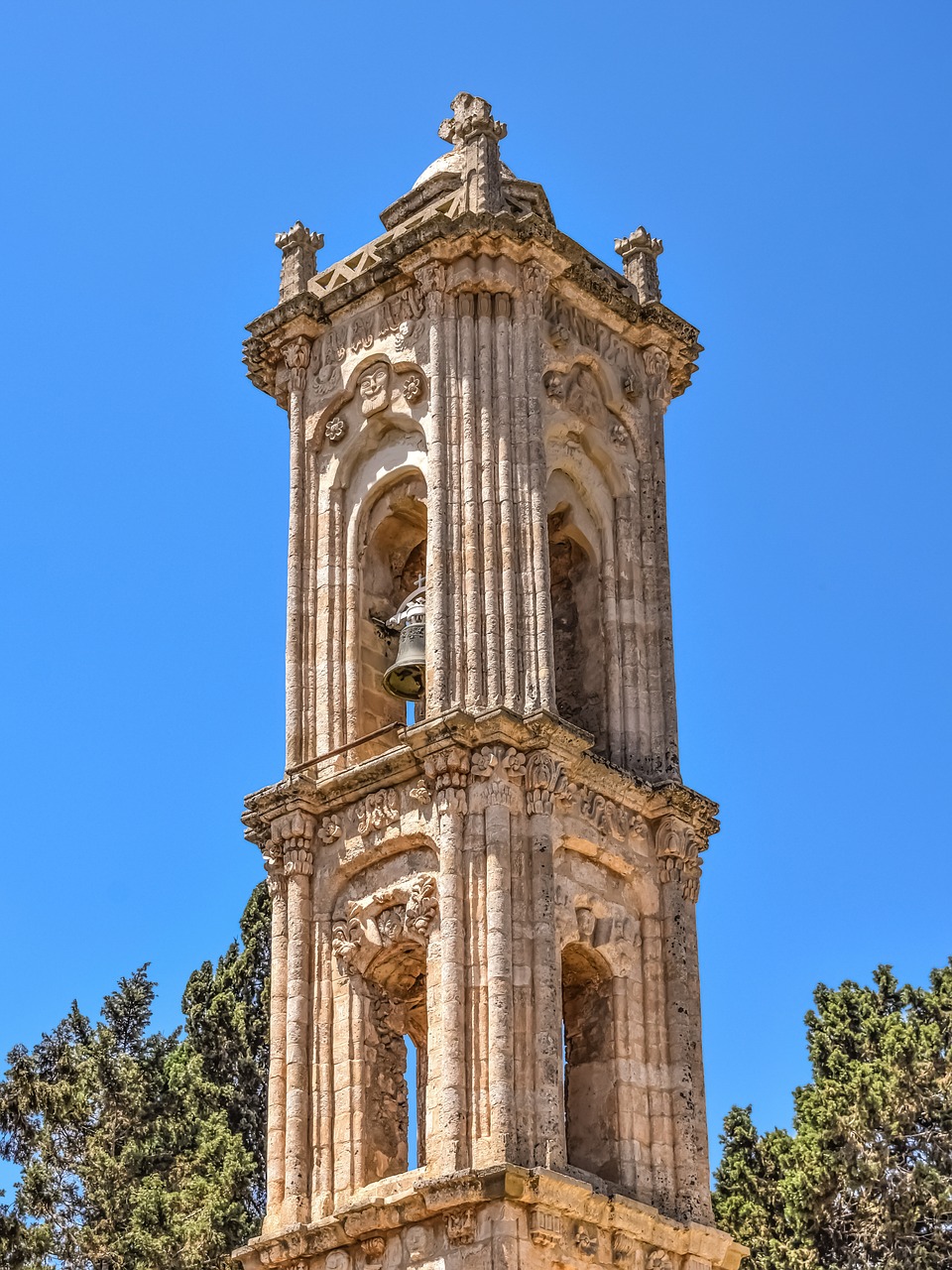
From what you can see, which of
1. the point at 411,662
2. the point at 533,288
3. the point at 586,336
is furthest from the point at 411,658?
the point at 586,336

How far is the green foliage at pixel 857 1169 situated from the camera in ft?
120

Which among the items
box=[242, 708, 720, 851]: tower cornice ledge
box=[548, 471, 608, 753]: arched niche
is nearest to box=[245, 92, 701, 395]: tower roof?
box=[548, 471, 608, 753]: arched niche

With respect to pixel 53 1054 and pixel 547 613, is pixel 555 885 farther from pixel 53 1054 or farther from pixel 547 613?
pixel 53 1054

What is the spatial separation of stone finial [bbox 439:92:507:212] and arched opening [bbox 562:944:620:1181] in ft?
25.8

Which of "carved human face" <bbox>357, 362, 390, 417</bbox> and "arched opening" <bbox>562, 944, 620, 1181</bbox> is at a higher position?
"carved human face" <bbox>357, 362, 390, 417</bbox>

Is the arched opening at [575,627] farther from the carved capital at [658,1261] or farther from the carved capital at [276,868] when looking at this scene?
the carved capital at [658,1261]

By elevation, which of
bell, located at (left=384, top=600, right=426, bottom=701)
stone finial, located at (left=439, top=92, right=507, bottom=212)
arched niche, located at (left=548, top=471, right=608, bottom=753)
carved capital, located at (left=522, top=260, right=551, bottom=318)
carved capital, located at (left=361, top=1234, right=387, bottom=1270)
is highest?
stone finial, located at (left=439, top=92, right=507, bottom=212)

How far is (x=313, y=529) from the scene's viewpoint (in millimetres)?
27953

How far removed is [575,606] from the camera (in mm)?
27922

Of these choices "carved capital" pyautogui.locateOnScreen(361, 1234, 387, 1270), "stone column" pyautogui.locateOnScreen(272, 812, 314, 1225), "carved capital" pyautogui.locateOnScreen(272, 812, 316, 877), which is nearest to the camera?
"carved capital" pyautogui.locateOnScreen(361, 1234, 387, 1270)

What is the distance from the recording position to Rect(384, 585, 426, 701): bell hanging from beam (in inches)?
1037

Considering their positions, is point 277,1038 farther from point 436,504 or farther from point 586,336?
point 586,336

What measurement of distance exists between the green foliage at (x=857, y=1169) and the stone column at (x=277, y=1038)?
1308 cm

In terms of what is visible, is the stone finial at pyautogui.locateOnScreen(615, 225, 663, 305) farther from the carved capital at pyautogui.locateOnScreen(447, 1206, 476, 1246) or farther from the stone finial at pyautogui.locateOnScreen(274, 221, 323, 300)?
the carved capital at pyautogui.locateOnScreen(447, 1206, 476, 1246)
